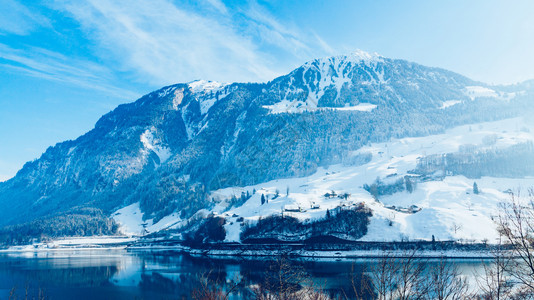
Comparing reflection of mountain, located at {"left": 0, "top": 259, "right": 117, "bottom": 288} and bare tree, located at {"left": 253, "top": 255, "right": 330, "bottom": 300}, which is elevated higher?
Result: bare tree, located at {"left": 253, "top": 255, "right": 330, "bottom": 300}

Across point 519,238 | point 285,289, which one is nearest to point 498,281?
point 519,238

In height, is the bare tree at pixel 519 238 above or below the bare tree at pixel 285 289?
above

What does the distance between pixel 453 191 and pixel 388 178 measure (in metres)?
35.2

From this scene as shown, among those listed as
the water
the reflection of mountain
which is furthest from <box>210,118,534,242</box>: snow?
the reflection of mountain

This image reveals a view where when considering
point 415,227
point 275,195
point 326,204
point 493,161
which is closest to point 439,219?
point 415,227

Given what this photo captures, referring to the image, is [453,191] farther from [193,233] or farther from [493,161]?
[193,233]

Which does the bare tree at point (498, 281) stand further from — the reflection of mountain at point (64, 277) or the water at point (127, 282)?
the reflection of mountain at point (64, 277)

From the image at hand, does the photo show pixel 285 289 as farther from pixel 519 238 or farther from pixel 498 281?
pixel 519 238

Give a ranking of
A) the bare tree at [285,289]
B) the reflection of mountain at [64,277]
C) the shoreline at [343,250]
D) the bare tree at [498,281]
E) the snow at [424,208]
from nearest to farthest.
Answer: the bare tree at [498,281] → the bare tree at [285,289] → the reflection of mountain at [64,277] → the shoreline at [343,250] → the snow at [424,208]

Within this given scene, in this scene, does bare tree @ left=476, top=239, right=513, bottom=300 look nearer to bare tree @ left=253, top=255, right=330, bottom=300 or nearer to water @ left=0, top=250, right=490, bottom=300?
bare tree @ left=253, top=255, right=330, bottom=300

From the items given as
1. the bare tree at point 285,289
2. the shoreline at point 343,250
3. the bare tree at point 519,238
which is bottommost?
the shoreline at point 343,250

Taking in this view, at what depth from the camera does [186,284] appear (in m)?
65.0

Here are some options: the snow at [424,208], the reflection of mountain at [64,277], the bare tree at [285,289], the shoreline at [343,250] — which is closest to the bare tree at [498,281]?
the bare tree at [285,289]

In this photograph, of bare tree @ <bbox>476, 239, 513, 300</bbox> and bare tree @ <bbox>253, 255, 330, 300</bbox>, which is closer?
bare tree @ <bbox>476, 239, 513, 300</bbox>
